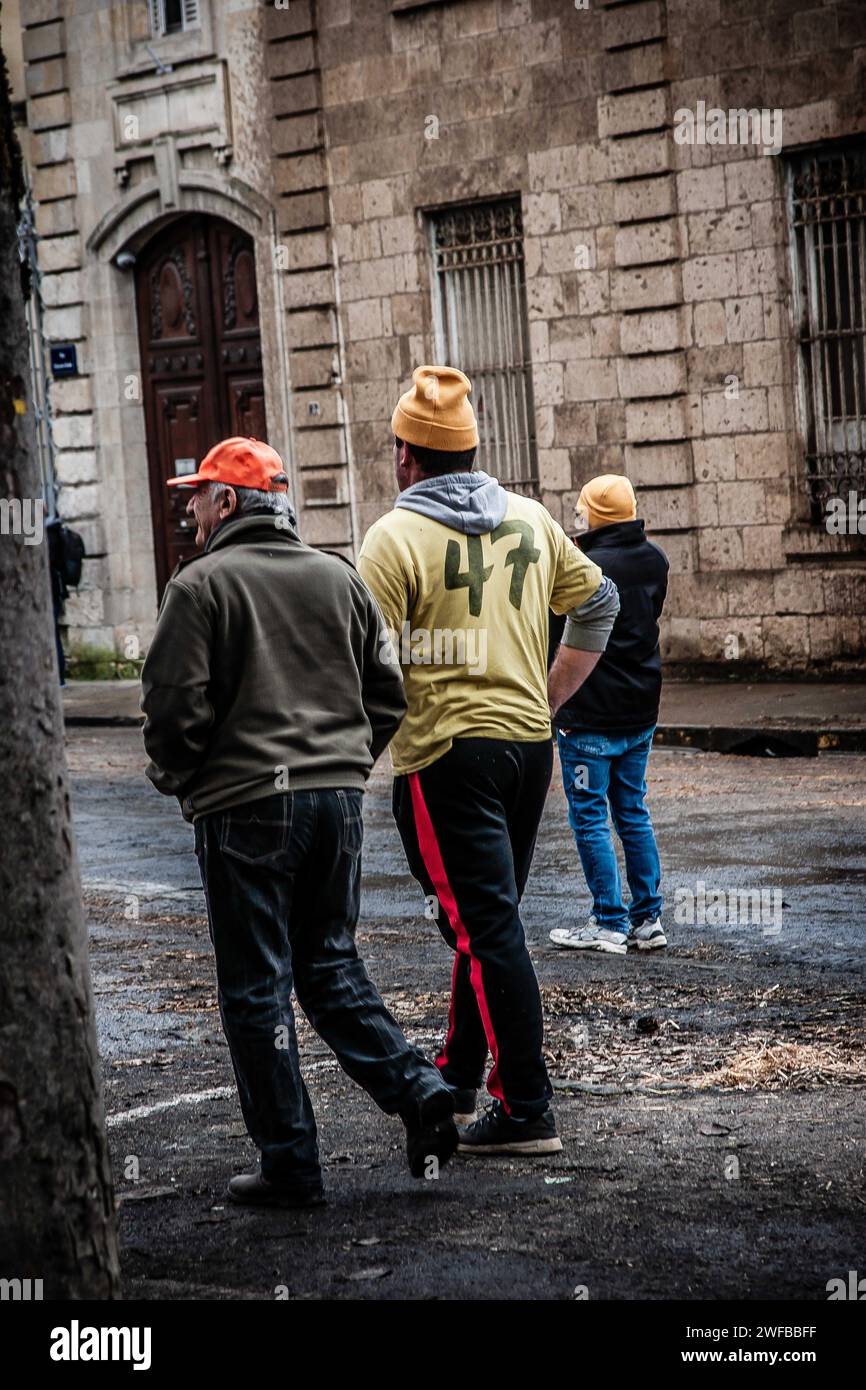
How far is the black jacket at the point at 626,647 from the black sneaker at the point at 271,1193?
3270 mm

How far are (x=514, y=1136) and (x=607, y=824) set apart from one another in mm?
2810

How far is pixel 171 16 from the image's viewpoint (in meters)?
20.5

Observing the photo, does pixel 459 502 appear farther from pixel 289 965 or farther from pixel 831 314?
pixel 831 314

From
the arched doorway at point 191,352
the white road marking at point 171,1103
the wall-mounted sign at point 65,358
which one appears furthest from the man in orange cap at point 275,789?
the wall-mounted sign at point 65,358

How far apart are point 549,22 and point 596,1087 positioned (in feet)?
44.8

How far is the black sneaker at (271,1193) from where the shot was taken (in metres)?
4.73

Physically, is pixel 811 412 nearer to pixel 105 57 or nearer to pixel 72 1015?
pixel 105 57

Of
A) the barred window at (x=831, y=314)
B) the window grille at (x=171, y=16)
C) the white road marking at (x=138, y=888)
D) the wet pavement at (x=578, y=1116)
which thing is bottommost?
the white road marking at (x=138, y=888)

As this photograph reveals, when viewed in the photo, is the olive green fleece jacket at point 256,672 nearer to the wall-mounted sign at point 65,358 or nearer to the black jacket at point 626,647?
the black jacket at point 626,647

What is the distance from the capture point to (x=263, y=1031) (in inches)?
186

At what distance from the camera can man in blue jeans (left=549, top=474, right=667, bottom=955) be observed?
307 inches

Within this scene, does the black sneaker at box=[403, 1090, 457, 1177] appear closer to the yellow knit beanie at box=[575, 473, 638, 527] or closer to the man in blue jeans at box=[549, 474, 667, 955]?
the man in blue jeans at box=[549, 474, 667, 955]

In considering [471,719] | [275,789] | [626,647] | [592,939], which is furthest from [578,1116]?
A: [626,647]

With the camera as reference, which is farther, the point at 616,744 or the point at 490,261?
the point at 490,261
